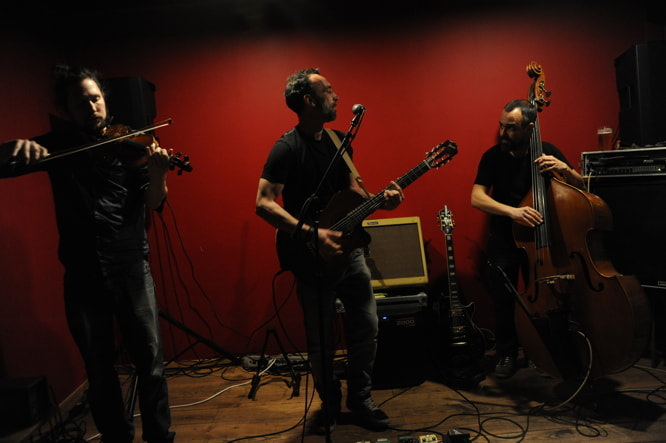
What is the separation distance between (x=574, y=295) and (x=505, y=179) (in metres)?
0.94

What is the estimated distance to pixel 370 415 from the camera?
2.50 m

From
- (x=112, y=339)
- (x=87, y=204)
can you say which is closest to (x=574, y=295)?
(x=112, y=339)

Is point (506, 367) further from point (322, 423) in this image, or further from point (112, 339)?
point (112, 339)

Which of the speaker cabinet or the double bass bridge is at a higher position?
the double bass bridge

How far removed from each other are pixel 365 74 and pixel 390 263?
139 centimetres

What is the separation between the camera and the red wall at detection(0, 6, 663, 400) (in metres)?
3.48

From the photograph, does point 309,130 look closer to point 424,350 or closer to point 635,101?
point 424,350

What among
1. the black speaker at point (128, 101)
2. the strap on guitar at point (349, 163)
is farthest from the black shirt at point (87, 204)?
the black speaker at point (128, 101)

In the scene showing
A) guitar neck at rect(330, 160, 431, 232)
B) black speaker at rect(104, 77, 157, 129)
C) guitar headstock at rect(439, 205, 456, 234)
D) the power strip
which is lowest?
the power strip

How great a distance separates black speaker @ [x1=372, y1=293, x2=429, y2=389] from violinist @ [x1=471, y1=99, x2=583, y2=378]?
0.54 m

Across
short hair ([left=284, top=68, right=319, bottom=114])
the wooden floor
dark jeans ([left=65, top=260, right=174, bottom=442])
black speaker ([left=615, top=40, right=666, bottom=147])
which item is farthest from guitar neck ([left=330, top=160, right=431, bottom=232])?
black speaker ([left=615, top=40, right=666, bottom=147])

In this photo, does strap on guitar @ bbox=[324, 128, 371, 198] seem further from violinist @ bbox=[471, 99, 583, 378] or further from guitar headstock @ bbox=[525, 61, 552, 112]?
guitar headstock @ bbox=[525, 61, 552, 112]

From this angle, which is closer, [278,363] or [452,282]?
[452,282]

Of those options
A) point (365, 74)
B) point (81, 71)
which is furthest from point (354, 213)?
point (365, 74)
